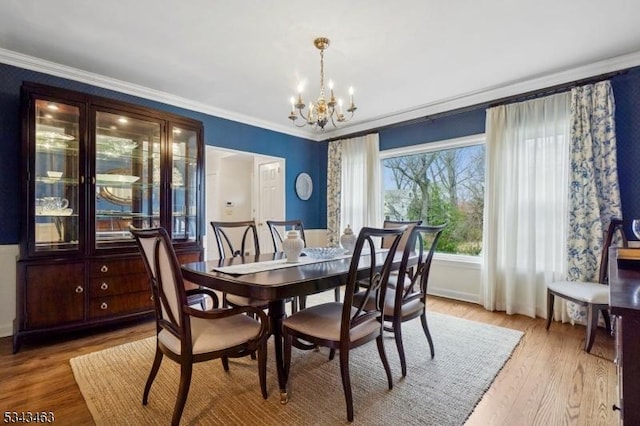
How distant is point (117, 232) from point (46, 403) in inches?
62.2

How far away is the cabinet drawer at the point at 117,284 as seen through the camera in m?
2.76

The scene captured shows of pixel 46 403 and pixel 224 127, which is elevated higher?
pixel 224 127

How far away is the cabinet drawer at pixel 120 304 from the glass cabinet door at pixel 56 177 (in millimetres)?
533

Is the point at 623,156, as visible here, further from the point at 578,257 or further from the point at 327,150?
the point at 327,150

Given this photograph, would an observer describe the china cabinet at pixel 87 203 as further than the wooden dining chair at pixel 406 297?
Yes

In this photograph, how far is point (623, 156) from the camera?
2.86 metres

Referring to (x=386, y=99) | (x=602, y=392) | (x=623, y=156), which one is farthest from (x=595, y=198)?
(x=386, y=99)

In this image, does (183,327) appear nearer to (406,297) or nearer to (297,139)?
(406,297)

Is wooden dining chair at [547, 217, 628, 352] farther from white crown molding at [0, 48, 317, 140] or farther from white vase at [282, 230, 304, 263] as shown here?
white crown molding at [0, 48, 317, 140]

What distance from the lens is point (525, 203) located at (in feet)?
10.9

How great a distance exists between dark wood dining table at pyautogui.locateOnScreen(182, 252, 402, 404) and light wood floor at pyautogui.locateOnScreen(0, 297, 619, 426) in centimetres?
92

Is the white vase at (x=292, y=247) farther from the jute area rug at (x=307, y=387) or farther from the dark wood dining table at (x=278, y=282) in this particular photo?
the jute area rug at (x=307, y=387)

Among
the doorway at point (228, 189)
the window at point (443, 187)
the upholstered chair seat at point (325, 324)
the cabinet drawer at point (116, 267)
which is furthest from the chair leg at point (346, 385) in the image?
the doorway at point (228, 189)

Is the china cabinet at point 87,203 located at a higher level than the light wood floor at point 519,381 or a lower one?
higher
